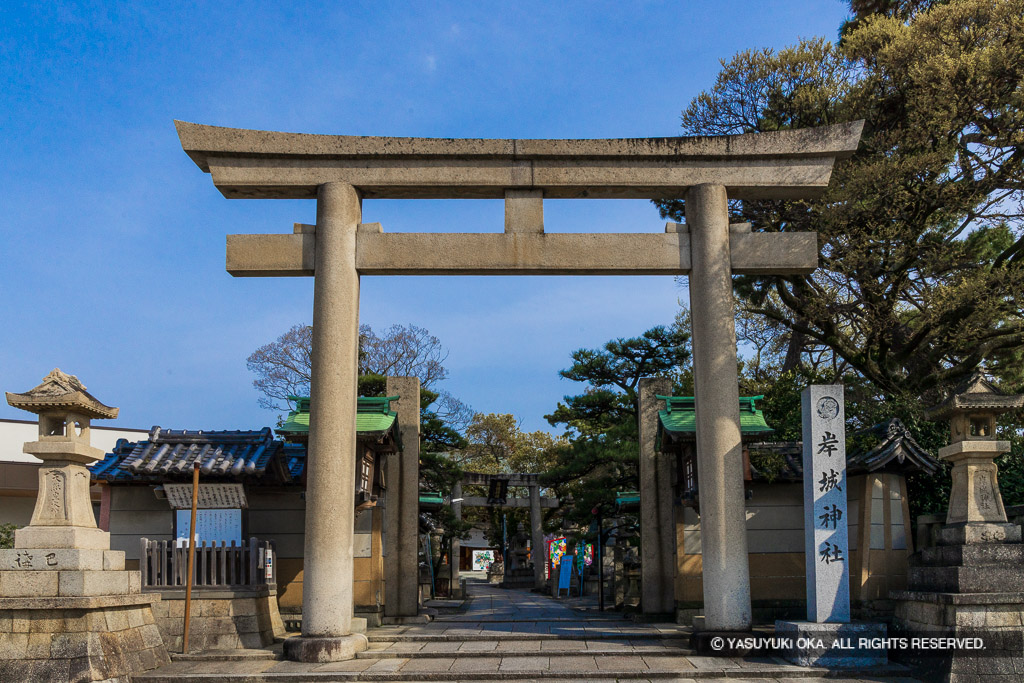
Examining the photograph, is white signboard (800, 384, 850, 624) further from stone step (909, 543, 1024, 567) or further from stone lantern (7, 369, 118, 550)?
stone lantern (7, 369, 118, 550)

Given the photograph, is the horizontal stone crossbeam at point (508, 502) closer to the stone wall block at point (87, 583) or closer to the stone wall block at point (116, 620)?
the stone wall block at point (116, 620)

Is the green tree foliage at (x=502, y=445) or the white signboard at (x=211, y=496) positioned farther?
the green tree foliage at (x=502, y=445)

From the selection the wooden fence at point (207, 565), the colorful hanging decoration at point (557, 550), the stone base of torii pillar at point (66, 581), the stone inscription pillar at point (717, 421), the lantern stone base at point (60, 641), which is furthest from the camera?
the colorful hanging decoration at point (557, 550)

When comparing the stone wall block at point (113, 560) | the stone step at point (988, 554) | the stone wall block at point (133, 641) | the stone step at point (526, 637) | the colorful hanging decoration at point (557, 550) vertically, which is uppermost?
the stone step at point (988, 554)

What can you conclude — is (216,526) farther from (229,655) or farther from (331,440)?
(331,440)

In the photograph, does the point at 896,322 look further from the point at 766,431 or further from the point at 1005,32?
the point at 766,431

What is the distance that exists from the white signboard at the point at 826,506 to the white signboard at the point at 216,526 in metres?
8.44

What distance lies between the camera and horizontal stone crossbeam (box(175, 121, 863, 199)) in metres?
11.7

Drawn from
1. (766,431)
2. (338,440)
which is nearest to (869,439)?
(766,431)

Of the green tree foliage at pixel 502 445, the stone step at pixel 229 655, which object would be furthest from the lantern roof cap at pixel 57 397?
the green tree foliage at pixel 502 445

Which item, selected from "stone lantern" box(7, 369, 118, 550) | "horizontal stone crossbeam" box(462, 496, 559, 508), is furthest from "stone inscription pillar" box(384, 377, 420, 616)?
"horizontal stone crossbeam" box(462, 496, 559, 508)

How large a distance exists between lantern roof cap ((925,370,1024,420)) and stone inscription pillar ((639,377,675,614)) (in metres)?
5.74

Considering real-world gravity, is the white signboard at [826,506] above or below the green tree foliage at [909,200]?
below

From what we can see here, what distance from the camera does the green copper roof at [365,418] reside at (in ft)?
43.0
